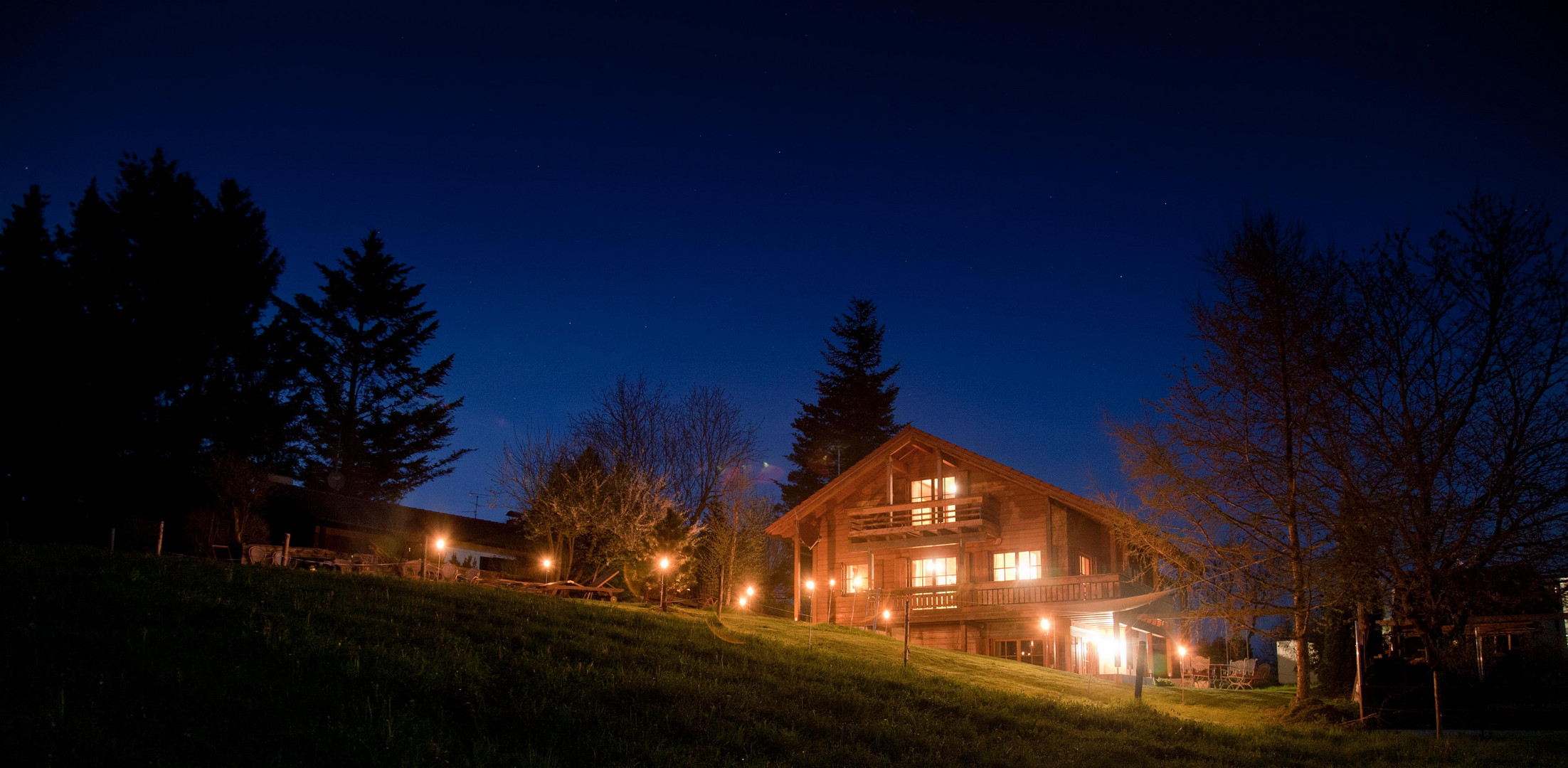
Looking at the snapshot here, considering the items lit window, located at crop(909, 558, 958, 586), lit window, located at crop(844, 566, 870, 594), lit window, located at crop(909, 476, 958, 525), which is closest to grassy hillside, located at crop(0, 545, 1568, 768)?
lit window, located at crop(909, 476, 958, 525)

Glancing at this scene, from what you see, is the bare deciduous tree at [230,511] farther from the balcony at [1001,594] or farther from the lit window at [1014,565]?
the lit window at [1014,565]

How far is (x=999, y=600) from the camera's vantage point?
95.5 feet

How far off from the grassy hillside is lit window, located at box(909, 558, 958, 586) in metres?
17.1

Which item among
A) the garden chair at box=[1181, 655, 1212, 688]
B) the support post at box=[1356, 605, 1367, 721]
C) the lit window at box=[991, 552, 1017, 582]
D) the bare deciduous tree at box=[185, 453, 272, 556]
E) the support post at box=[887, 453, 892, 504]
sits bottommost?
the garden chair at box=[1181, 655, 1212, 688]

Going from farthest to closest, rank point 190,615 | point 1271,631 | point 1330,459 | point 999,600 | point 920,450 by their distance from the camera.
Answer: point 920,450
point 999,600
point 1271,631
point 1330,459
point 190,615

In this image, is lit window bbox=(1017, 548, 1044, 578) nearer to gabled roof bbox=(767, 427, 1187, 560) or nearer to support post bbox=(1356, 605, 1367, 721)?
gabled roof bbox=(767, 427, 1187, 560)

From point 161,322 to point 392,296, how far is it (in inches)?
584

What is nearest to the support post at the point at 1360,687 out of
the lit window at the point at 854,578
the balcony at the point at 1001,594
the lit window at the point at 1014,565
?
the balcony at the point at 1001,594

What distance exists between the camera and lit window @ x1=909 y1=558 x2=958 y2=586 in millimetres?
33500

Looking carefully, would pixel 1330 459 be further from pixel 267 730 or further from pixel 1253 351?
pixel 267 730

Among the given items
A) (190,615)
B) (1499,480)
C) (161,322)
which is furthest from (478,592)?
(161,322)

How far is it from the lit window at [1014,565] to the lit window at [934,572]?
1.59 m

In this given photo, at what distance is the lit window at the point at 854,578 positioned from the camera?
3503cm

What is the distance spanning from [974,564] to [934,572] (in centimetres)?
199
